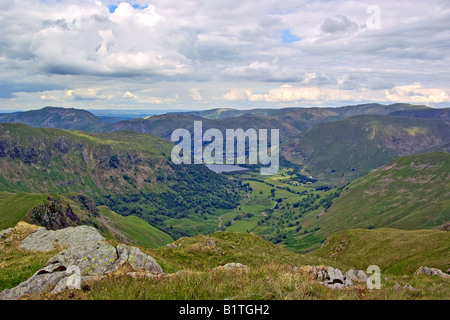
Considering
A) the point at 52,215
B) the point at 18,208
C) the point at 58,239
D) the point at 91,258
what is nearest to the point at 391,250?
the point at 58,239

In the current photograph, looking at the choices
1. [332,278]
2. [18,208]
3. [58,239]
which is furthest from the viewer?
[18,208]

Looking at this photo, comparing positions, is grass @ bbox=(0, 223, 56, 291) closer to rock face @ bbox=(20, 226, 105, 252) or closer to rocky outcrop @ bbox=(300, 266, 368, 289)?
rock face @ bbox=(20, 226, 105, 252)

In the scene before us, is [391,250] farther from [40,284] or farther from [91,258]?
[40,284]

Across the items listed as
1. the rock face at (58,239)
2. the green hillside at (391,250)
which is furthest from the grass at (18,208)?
the green hillside at (391,250)

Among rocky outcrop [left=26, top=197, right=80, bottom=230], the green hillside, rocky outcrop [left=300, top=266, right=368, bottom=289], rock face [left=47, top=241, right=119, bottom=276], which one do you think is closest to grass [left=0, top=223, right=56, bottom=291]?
rock face [left=47, top=241, right=119, bottom=276]

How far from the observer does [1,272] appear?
19.6 m

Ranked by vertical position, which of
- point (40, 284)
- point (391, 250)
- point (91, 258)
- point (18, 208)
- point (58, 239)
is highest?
point (40, 284)

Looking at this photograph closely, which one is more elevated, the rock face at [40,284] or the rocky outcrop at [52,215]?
the rock face at [40,284]

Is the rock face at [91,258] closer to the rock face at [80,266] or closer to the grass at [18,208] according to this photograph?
the rock face at [80,266]

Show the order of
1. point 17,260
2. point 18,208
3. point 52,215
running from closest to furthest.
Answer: point 17,260, point 18,208, point 52,215

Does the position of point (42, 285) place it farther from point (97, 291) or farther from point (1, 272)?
point (1, 272)
